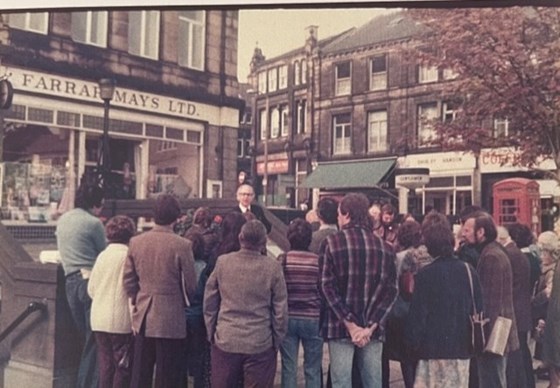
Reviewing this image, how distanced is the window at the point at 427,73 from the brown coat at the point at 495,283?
2.75ft

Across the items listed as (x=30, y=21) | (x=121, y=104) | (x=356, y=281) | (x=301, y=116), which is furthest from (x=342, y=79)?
(x=30, y=21)

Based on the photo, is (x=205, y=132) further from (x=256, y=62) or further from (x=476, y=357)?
(x=476, y=357)

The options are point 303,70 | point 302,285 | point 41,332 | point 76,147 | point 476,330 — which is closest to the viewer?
point 476,330

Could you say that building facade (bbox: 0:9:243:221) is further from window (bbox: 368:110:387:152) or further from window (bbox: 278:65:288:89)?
window (bbox: 368:110:387:152)

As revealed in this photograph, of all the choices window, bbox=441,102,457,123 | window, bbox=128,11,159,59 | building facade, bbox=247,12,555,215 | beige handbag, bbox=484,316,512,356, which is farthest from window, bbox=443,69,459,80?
window, bbox=128,11,159,59

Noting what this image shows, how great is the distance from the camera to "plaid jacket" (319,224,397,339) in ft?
8.67

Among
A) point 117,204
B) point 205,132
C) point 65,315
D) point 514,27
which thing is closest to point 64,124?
point 117,204

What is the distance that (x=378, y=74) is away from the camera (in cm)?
288

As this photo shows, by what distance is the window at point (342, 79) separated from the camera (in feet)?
9.59

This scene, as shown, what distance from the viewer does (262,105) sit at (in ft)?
9.89

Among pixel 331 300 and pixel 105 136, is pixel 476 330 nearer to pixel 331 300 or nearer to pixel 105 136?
pixel 331 300

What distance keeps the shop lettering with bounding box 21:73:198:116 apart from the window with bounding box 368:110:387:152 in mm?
977

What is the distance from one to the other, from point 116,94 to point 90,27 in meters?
0.36

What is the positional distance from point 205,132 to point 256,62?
1.56 ft
